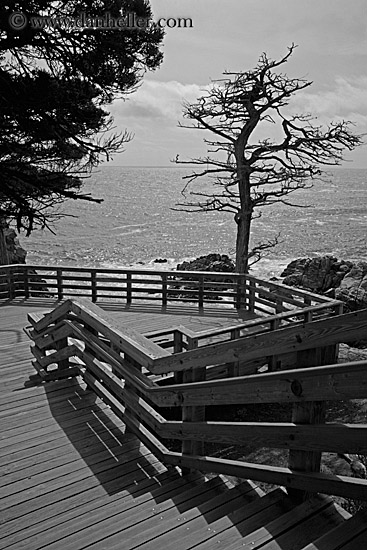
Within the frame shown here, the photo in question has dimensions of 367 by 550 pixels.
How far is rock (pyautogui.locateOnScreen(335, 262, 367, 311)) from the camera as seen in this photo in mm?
13844

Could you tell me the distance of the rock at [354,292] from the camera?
13.8 metres

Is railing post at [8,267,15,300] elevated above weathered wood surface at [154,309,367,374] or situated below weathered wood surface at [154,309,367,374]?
below

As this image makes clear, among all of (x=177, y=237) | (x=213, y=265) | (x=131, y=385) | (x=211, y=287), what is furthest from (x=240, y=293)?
(x=177, y=237)

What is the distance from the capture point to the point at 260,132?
42.8 feet

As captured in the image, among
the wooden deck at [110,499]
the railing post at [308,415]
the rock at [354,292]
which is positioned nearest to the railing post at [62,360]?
the wooden deck at [110,499]

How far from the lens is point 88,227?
48719mm

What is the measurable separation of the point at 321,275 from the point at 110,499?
19.4m

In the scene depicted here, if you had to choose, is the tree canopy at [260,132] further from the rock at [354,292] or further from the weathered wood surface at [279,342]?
the weathered wood surface at [279,342]

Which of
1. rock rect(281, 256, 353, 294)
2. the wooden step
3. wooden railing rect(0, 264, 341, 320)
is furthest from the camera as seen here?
rock rect(281, 256, 353, 294)

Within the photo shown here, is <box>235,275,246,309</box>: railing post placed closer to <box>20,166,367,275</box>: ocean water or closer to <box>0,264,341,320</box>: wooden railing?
<box>0,264,341,320</box>: wooden railing

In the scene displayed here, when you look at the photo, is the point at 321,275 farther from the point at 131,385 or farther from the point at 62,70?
the point at 131,385

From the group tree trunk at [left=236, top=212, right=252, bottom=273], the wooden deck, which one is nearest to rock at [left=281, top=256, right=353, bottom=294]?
tree trunk at [left=236, top=212, right=252, bottom=273]

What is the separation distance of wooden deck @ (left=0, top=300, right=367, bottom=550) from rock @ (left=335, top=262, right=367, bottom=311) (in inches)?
415

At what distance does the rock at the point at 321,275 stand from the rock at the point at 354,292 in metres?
5.06
